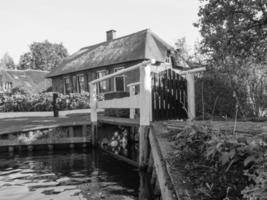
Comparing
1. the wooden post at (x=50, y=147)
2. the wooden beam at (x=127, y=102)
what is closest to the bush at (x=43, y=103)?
the wooden post at (x=50, y=147)

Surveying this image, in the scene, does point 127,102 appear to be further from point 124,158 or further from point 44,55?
point 44,55

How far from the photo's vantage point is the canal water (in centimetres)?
459

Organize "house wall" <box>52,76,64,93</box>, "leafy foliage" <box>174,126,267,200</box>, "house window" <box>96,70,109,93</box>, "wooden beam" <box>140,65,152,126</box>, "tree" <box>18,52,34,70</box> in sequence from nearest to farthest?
1. "leafy foliage" <box>174,126,267,200</box>
2. "wooden beam" <box>140,65,152,126</box>
3. "house window" <box>96,70,109,93</box>
4. "house wall" <box>52,76,64,93</box>
5. "tree" <box>18,52,34,70</box>

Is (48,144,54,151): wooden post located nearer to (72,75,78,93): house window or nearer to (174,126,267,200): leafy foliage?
(174,126,267,200): leafy foliage

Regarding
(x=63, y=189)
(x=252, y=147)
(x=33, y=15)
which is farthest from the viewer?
(x=33, y=15)

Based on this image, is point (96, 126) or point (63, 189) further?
point (96, 126)

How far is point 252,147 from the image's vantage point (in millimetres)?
2088

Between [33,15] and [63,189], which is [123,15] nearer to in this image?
[33,15]

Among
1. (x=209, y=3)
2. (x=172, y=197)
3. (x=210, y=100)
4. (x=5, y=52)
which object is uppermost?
(x=5, y=52)

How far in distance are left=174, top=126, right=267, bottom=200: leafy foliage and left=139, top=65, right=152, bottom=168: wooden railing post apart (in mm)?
2903

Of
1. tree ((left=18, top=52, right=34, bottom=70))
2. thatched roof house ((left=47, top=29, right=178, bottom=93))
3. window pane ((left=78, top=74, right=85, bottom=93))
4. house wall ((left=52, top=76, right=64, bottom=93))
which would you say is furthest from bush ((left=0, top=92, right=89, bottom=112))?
tree ((left=18, top=52, right=34, bottom=70))

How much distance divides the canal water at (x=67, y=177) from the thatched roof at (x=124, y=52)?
1390cm

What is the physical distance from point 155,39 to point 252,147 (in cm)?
2189

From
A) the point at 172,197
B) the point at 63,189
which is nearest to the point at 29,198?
the point at 63,189
